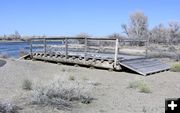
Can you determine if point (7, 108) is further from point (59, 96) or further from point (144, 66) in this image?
point (144, 66)

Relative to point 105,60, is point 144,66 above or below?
below

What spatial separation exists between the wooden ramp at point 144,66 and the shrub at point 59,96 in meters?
9.49

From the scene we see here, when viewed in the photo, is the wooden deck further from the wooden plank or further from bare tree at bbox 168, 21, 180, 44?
bare tree at bbox 168, 21, 180, 44

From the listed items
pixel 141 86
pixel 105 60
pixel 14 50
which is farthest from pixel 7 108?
pixel 14 50

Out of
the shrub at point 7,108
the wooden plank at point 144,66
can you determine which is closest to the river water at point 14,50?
the wooden plank at point 144,66

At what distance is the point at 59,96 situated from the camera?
29.1ft

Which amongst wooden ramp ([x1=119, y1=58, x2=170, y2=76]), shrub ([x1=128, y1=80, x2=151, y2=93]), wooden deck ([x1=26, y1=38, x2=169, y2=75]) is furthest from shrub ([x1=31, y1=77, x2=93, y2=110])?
wooden deck ([x1=26, y1=38, x2=169, y2=75])

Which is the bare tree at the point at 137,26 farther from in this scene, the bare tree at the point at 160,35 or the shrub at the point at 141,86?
the shrub at the point at 141,86

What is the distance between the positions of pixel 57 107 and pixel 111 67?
40.3 ft

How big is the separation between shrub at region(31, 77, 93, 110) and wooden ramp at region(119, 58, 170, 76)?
31.1 feet

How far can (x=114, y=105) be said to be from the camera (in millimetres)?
9008

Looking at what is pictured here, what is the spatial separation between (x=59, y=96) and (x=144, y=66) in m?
12.2

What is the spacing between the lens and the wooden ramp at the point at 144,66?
1911cm

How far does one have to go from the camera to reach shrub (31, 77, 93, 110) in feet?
27.0
